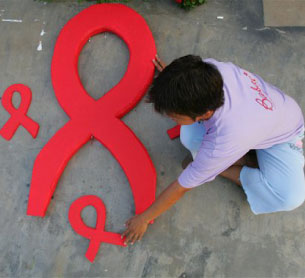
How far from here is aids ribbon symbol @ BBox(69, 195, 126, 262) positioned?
7.81 ft

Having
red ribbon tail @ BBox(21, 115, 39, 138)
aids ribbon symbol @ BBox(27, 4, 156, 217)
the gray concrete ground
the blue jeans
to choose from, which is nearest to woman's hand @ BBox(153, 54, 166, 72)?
aids ribbon symbol @ BBox(27, 4, 156, 217)

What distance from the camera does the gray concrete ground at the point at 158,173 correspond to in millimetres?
2363

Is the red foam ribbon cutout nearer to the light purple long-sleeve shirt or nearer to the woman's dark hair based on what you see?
the light purple long-sleeve shirt

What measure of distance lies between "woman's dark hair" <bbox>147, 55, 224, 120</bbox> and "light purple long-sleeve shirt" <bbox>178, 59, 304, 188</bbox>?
0.53ft

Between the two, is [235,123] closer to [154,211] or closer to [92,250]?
[154,211]

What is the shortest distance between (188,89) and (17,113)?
6.25ft

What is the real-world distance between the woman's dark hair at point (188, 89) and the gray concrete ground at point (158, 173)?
119cm

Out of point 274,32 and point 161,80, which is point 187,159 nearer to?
point 161,80

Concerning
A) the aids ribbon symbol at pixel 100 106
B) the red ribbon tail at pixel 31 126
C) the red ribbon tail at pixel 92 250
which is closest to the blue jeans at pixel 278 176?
the aids ribbon symbol at pixel 100 106

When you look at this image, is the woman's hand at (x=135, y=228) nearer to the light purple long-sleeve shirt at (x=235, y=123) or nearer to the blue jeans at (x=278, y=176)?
the light purple long-sleeve shirt at (x=235, y=123)

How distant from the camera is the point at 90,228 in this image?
243cm

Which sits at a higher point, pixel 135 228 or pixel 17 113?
pixel 17 113

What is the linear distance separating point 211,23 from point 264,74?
0.69m

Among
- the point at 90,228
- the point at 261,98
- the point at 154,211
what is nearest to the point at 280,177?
the point at 261,98
